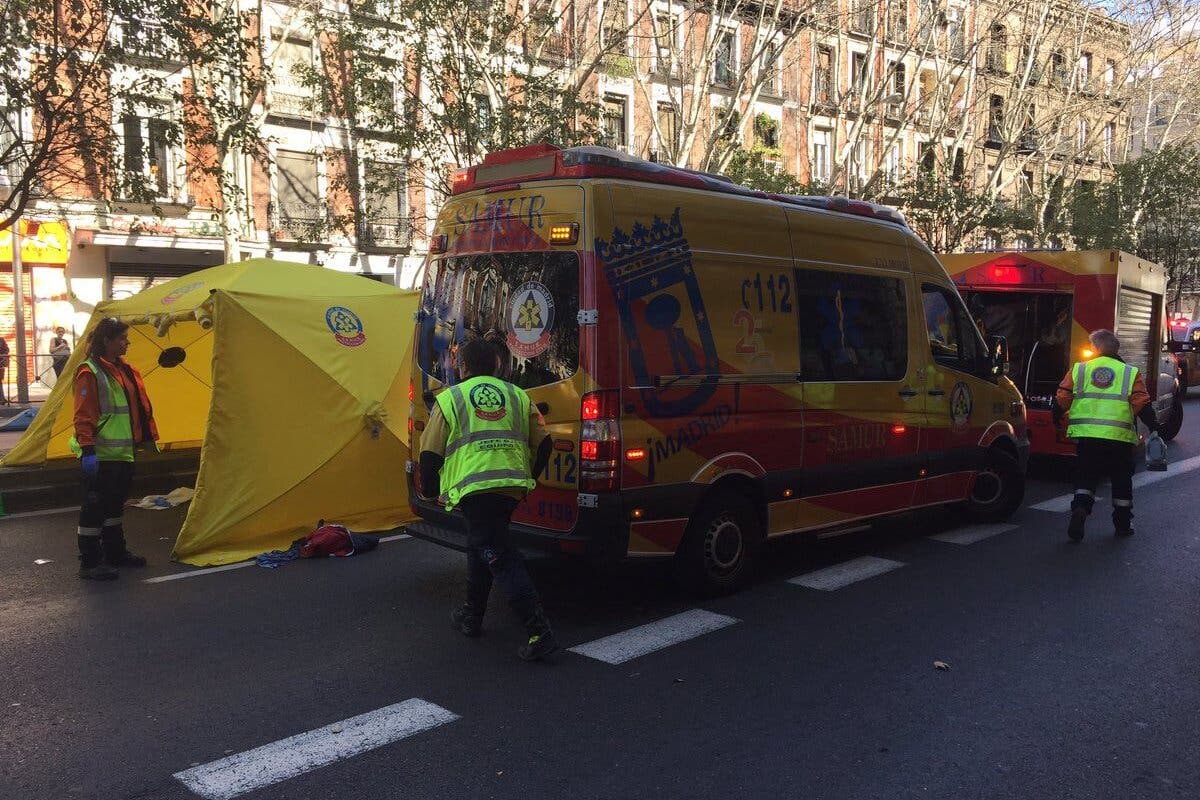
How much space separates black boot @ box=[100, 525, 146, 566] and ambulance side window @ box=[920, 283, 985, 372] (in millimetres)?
6065

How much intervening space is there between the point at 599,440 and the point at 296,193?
2296 cm

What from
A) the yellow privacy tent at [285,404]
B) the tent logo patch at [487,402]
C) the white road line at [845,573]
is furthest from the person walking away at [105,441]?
the white road line at [845,573]

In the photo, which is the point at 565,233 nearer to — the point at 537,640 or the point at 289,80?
the point at 537,640

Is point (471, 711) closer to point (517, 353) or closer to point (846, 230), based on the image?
point (517, 353)

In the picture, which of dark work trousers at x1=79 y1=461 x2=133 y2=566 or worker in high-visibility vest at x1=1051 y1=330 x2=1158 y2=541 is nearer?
dark work trousers at x1=79 y1=461 x2=133 y2=566

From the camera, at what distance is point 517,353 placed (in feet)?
18.1

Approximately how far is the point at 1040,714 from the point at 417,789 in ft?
8.67

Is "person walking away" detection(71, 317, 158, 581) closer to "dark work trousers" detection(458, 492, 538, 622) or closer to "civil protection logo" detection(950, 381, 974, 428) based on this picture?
"dark work trousers" detection(458, 492, 538, 622)

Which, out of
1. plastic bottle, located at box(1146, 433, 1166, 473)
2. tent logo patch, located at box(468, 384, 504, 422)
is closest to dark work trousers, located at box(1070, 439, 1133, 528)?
plastic bottle, located at box(1146, 433, 1166, 473)

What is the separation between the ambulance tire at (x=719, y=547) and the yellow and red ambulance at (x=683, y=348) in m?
0.01

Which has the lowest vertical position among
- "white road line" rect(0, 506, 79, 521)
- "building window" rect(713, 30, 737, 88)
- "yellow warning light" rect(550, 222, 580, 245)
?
"white road line" rect(0, 506, 79, 521)

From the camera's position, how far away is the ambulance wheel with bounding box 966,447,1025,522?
8.23 metres

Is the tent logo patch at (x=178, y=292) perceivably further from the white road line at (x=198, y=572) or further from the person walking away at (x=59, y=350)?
the person walking away at (x=59, y=350)

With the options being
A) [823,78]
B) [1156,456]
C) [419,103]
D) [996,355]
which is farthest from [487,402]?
[823,78]
